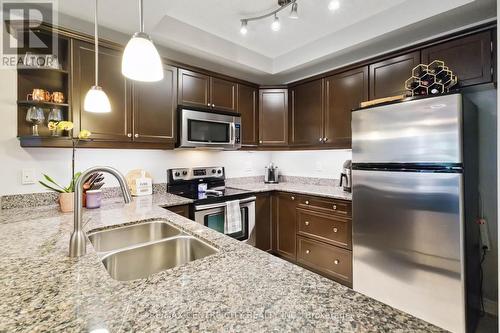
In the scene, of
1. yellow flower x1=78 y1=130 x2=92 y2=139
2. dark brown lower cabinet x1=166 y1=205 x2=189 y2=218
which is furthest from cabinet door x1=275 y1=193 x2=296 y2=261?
yellow flower x1=78 y1=130 x2=92 y2=139

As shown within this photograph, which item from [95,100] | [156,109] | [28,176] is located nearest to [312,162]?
[156,109]

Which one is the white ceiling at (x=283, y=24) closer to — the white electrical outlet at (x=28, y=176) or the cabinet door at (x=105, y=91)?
the cabinet door at (x=105, y=91)

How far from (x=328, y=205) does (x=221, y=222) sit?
1115mm

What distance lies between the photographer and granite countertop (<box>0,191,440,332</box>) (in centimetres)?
53

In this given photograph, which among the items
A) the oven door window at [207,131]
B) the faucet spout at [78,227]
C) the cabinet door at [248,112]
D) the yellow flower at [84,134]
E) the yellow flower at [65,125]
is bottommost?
the faucet spout at [78,227]

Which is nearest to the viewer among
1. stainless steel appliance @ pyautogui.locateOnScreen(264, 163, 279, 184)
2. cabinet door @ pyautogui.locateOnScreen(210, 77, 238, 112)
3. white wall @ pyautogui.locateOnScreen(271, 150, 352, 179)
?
cabinet door @ pyautogui.locateOnScreen(210, 77, 238, 112)

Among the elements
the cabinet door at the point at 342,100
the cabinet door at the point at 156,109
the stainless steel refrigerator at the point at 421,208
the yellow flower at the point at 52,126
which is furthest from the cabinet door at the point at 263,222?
the yellow flower at the point at 52,126

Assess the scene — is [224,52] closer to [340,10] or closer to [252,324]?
[340,10]

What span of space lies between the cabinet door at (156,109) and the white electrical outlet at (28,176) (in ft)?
2.68

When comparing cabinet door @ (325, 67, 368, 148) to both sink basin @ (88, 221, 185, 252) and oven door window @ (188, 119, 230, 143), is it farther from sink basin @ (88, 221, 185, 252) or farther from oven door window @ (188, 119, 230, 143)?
sink basin @ (88, 221, 185, 252)

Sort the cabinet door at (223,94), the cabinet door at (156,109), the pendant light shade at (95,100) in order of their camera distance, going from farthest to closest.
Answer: the cabinet door at (223,94)
the cabinet door at (156,109)
the pendant light shade at (95,100)

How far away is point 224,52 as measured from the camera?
2729 mm

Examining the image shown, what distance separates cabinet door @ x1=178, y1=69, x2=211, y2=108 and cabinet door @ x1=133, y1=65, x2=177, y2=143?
0.25ft

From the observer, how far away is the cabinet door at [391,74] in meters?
2.13
